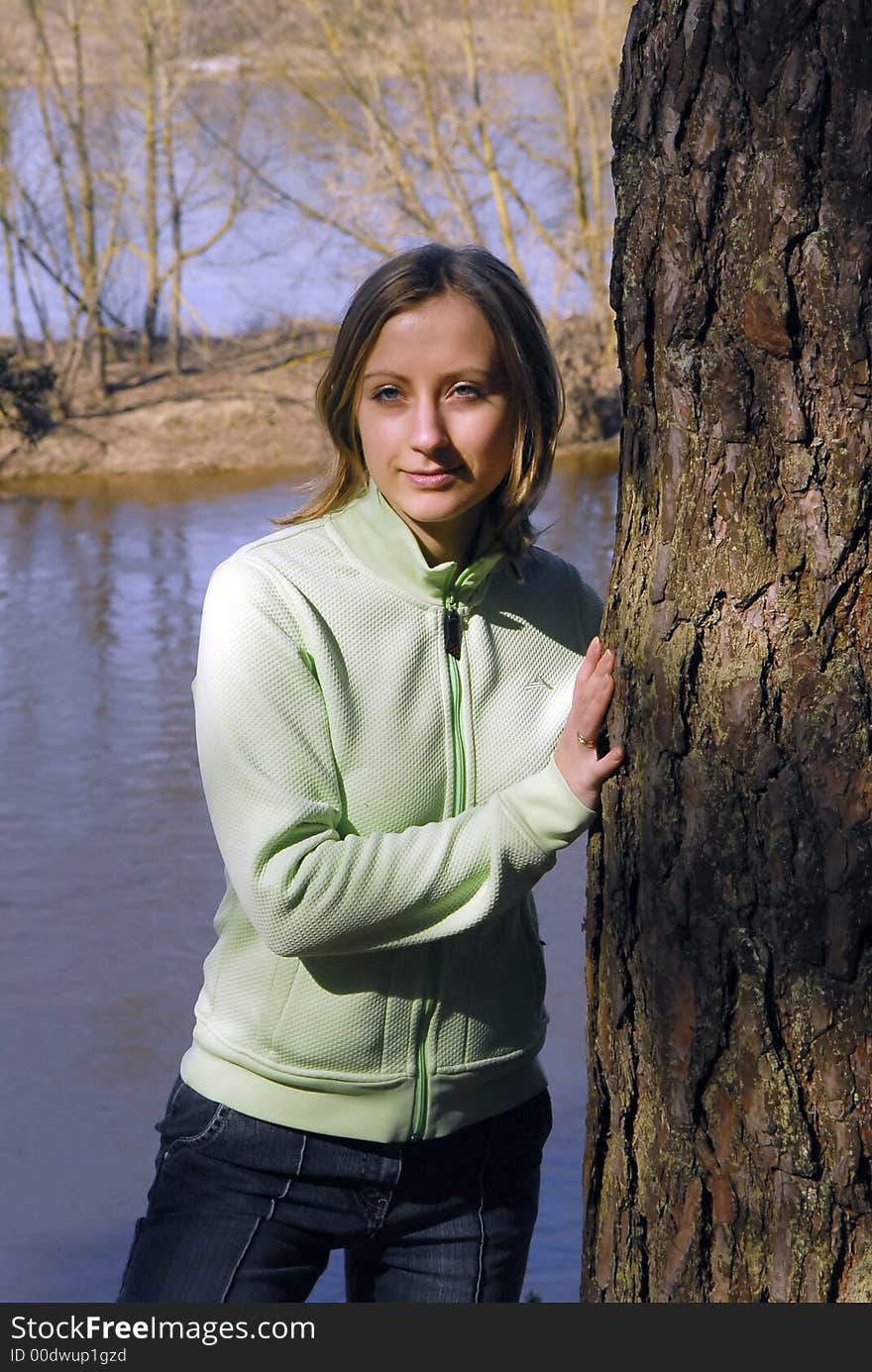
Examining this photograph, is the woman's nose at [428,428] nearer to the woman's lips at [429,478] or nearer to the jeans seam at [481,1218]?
the woman's lips at [429,478]

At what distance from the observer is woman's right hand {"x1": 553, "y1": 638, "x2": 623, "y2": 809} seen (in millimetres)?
1892

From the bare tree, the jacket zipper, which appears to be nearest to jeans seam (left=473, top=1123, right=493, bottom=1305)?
the jacket zipper

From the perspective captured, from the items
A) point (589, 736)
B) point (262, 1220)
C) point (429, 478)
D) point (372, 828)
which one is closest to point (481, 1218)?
point (262, 1220)

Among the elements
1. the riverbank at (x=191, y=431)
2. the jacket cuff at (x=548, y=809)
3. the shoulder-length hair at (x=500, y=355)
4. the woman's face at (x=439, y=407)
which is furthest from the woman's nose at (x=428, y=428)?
the riverbank at (x=191, y=431)

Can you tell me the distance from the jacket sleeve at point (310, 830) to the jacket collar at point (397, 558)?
15 cm

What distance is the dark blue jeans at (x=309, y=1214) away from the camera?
191 centimetres

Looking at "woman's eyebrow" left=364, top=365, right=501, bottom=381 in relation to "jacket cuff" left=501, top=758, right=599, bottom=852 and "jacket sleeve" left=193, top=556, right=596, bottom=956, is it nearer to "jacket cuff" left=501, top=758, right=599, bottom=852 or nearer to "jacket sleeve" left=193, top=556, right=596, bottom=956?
"jacket sleeve" left=193, top=556, right=596, bottom=956

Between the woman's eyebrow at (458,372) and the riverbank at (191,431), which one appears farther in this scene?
the riverbank at (191,431)

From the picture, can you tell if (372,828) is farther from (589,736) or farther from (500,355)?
(500,355)

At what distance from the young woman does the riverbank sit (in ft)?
30.3

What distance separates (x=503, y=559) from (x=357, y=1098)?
0.65 meters

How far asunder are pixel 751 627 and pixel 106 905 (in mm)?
3445

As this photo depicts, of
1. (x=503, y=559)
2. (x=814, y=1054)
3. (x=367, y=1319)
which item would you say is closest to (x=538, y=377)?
(x=503, y=559)

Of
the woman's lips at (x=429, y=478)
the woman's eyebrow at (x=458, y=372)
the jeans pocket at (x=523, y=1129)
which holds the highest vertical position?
the woman's eyebrow at (x=458, y=372)
